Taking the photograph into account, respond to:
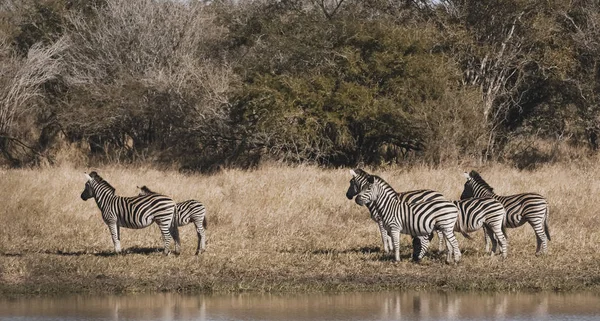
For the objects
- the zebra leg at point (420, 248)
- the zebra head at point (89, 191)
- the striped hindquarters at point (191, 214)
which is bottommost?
the zebra leg at point (420, 248)

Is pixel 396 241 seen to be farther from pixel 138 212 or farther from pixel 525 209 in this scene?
pixel 138 212

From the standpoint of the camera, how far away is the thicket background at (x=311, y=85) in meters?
28.8

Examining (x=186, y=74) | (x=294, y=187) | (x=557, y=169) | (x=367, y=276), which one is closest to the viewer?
(x=367, y=276)

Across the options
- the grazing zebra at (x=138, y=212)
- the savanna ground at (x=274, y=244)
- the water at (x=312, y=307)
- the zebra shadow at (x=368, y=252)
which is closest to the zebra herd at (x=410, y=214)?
the grazing zebra at (x=138, y=212)

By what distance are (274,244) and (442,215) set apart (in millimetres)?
3172

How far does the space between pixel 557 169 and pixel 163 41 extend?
16474 mm

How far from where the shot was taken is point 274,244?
1667 centimetres

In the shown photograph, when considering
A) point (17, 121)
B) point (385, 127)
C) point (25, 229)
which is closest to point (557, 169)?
point (385, 127)

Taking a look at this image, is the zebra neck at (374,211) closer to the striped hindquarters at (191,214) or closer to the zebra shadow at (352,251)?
the zebra shadow at (352,251)

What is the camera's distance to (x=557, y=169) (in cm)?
2452

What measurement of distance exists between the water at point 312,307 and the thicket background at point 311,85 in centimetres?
1227

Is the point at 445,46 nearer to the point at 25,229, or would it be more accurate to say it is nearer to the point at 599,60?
the point at 599,60

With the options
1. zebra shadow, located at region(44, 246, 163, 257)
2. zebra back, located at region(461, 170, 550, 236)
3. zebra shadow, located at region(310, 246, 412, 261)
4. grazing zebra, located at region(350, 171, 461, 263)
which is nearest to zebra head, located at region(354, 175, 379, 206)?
grazing zebra, located at region(350, 171, 461, 263)

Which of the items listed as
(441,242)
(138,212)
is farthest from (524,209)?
(138,212)
